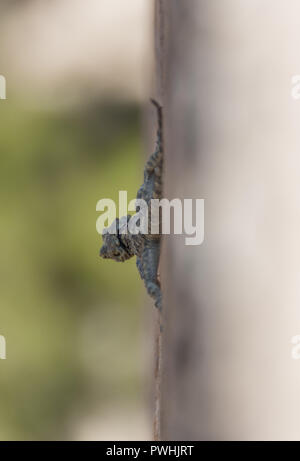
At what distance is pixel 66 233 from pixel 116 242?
1.07 metres

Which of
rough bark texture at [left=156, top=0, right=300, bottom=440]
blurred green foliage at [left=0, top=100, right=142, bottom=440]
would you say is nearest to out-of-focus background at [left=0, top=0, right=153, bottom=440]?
blurred green foliage at [left=0, top=100, right=142, bottom=440]

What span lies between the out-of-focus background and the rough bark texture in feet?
3.14

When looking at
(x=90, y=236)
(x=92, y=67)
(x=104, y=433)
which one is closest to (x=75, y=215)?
(x=90, y=236)

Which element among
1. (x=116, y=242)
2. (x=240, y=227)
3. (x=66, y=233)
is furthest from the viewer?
(x=66, y=233)

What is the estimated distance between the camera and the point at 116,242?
42 cm

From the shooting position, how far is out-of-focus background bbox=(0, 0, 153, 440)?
1260 mm

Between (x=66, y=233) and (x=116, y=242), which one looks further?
(x=66, y=233)

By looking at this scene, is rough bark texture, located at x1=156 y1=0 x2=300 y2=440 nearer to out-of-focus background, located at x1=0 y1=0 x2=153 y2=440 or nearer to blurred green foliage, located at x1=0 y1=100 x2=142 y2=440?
out-of-focus background, located at x1=0 y1=0 x2=153 y2=440

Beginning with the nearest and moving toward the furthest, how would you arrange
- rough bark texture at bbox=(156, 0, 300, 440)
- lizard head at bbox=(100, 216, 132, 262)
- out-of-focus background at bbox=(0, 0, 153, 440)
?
rough bark texture at bbox=(156, 0, 300, 440) → lizard head at bbox=(100, 216, 132, 262) → out-of-focus background at bbox=(0, 0, 153, 440)

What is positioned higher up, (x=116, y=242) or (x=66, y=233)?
(x=66, y=233)

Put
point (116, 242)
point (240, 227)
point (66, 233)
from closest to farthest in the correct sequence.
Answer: point (240, 227) → point (116, 242) → point (66, 233)

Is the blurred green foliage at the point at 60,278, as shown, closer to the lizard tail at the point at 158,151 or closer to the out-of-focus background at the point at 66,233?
the out-of-focus background at the point at 66,233

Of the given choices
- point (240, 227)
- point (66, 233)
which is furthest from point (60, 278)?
point (240, 227)

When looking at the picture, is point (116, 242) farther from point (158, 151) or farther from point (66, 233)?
point (66, 233)
